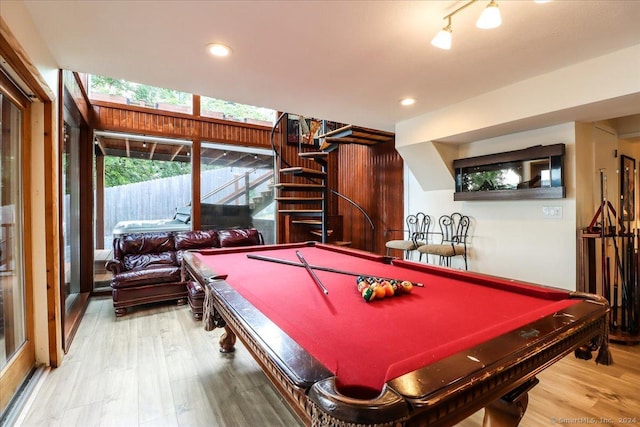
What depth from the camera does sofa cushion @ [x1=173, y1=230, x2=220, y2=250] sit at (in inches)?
177

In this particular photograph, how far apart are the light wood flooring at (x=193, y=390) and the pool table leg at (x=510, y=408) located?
47 cm

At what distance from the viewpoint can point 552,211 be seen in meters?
3.26

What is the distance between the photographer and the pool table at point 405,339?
734 millimetres

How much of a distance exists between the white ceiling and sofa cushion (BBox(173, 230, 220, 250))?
236 cm

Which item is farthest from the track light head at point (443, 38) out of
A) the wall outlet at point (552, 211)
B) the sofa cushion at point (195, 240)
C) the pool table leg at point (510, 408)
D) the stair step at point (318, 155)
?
the sofa cushion at point (195, 240)

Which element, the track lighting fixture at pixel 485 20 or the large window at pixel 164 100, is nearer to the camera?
the track lighting fixture at pixel 485 20

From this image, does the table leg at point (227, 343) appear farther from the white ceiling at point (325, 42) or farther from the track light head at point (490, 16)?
the track light head at point (490, 16)

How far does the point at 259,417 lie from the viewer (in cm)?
185

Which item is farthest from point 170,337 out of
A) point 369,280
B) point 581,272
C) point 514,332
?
point 581,272

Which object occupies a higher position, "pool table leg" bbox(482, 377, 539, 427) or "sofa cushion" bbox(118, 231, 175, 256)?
"sofa cushion" bbox(118, 231, 175, 256)

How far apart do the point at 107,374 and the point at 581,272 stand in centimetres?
432

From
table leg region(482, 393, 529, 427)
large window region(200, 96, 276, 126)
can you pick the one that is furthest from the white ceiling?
large window region(200, 96, 276, 126)

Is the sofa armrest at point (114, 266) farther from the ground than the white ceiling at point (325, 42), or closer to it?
closer to it

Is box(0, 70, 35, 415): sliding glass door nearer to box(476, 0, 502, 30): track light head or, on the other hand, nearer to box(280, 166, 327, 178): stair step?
box(476, 0, 502, 30): track light head
